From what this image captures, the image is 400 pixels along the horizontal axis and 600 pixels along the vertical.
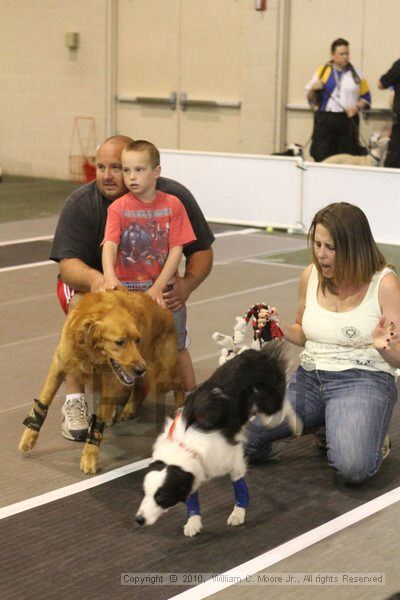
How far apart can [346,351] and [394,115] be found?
7.60m

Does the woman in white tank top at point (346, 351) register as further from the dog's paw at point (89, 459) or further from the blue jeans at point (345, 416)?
the dog's paw at point (89, 459)

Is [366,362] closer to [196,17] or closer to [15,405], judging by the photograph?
[15,405]

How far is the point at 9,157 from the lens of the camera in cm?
1600

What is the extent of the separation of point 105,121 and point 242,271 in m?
7.30

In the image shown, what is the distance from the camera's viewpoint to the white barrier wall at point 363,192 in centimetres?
943

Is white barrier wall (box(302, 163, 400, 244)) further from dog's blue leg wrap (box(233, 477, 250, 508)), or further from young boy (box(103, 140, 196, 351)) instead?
dog's blue leg wrap (box(233, 477, 250, 508))

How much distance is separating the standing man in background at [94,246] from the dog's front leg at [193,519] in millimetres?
1072

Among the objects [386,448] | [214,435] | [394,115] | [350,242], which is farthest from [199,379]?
[394,115]

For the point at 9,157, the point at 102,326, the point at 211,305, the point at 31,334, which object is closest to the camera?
the point at 102,326

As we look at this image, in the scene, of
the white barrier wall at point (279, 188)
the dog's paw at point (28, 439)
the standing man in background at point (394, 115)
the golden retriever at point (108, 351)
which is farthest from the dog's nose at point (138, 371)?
the standing man in background at point (394, 115)

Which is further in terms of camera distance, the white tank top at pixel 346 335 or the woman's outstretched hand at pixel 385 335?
the white tank top at pixel 346 335

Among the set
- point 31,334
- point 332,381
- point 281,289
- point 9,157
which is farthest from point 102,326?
point 9,157

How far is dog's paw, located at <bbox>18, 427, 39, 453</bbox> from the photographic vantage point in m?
4.21

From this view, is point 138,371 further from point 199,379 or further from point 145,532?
point 199,379
